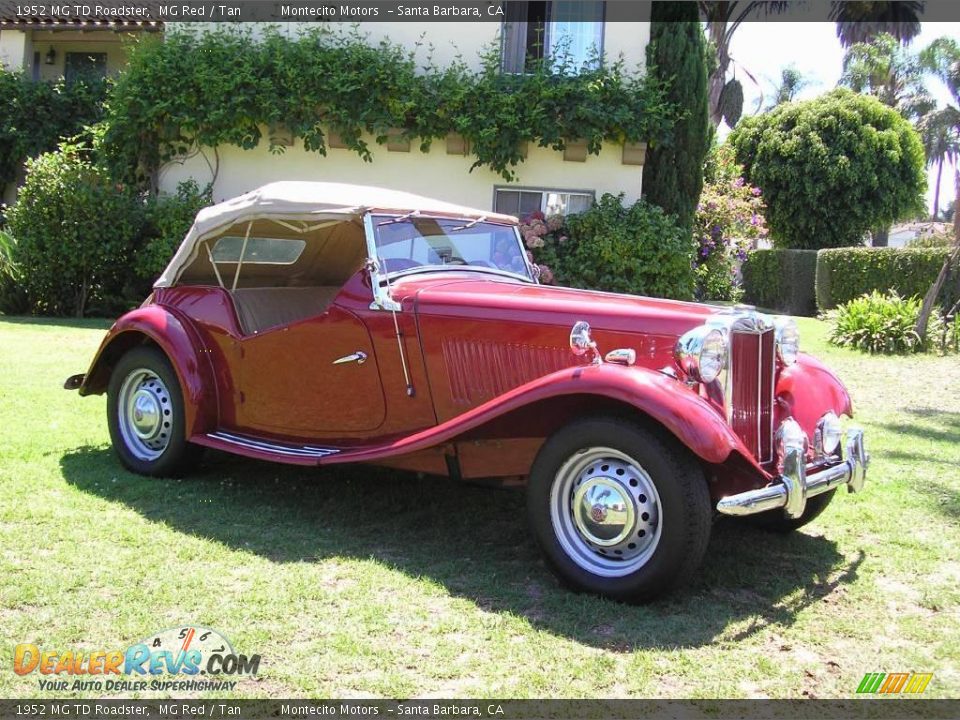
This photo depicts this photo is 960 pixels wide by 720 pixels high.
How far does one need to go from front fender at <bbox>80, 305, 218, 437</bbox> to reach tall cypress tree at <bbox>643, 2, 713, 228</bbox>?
8487 millimetres

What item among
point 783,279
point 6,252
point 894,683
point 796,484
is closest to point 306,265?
point 796,484

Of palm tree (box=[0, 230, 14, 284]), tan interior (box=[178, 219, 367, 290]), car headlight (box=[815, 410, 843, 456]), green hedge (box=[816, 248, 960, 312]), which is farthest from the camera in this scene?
green hedge (box=[816, 248, 960, 312])

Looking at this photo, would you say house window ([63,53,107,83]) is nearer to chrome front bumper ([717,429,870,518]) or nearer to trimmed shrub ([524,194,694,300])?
trimmed shrub ([524,194,694,300])

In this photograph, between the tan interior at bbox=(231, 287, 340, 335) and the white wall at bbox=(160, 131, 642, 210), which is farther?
the white wall at bbox=(160, 131, 642, 210)

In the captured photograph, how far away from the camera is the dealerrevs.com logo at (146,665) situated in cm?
287

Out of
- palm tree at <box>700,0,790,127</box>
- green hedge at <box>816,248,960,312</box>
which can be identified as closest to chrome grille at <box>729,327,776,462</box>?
green hedge at <box>816,248,960,312</box>

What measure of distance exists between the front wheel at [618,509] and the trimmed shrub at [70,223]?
1030cm

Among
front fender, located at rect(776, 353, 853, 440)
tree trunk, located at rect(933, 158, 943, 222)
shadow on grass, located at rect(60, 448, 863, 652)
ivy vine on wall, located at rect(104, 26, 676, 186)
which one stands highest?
tree trunk, located at rect(933, 158, 943, 222)

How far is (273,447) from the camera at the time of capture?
477 cm

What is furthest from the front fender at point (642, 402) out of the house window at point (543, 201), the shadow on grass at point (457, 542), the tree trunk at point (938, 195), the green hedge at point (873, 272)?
the tree trunk at point (938, 195)

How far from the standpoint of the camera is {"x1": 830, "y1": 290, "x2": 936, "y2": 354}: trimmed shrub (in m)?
12.0

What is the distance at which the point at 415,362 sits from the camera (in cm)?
442

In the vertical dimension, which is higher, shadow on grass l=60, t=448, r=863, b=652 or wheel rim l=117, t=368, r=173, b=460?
wheel rim l=117, t=368, r=173, b=460

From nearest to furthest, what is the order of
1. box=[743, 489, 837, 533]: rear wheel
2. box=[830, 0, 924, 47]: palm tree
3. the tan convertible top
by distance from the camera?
box=[743, 489, 837, 533]: rear wheel < the tan convertible top < box=[830, 0, 924, 47]: palm tree
